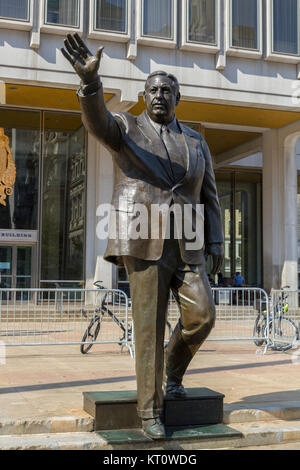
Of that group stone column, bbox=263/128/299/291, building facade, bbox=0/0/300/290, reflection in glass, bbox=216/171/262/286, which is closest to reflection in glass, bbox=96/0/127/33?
building facade, bbox=0/0/300/290

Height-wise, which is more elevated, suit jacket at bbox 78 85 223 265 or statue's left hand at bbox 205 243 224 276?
suit jacket at bbox 78 85 223 265

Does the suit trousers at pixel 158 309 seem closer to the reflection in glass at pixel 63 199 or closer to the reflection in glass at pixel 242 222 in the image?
the reflection in glass at pixel 63 199

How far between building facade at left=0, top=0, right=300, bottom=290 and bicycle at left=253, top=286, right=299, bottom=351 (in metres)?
9.65

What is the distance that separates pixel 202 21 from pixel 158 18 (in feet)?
5.38

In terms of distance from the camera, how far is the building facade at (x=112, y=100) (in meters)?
18.6

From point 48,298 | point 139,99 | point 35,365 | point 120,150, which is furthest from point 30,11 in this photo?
point 120,150

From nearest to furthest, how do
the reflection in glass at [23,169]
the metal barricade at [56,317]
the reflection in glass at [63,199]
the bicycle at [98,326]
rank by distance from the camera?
the bicycle at [98,326]
the metal barricade at [56,317]
the reflection in glass at [23,169]
the reflection in glass at [63,199]

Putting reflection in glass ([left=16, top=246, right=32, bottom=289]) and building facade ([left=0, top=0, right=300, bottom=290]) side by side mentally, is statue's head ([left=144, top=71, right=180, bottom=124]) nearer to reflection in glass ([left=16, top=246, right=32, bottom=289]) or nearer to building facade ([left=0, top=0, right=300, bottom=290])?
building facade ([left=0, top=0, right=300, bottom=290])

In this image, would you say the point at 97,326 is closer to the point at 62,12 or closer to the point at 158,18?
the point at 62,12

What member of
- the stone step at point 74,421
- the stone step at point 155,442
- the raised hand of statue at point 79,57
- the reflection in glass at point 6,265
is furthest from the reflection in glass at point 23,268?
the raised hand of statue at point 79,57

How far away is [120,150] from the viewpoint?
184 inches

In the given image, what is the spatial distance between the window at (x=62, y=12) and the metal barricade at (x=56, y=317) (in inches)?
400

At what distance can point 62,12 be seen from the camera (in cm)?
1872

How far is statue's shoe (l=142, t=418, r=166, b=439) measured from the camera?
4.30m
